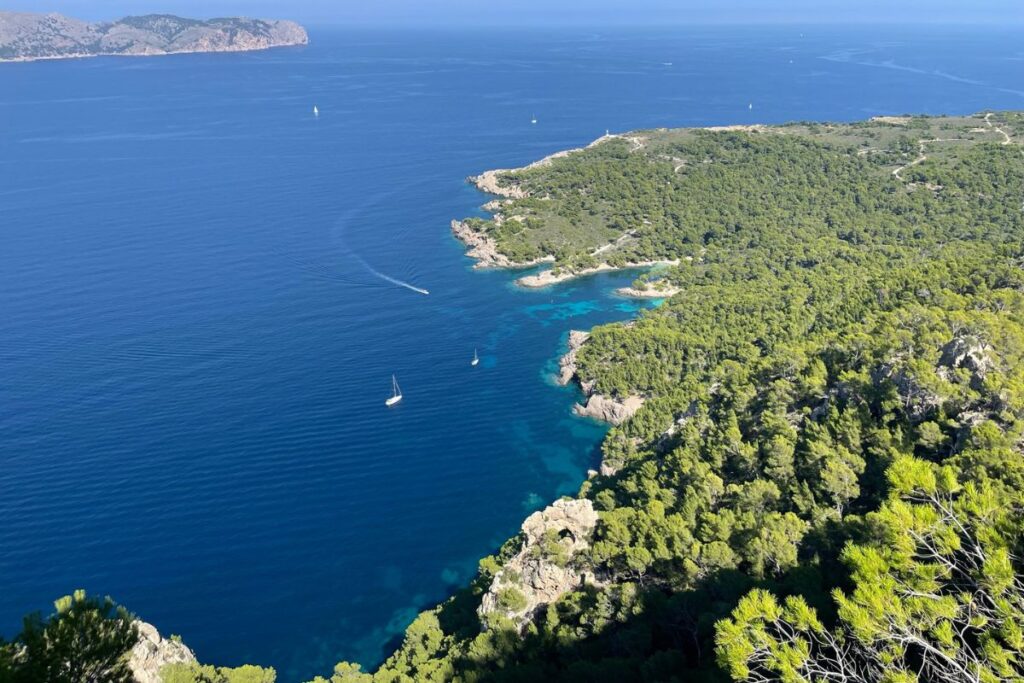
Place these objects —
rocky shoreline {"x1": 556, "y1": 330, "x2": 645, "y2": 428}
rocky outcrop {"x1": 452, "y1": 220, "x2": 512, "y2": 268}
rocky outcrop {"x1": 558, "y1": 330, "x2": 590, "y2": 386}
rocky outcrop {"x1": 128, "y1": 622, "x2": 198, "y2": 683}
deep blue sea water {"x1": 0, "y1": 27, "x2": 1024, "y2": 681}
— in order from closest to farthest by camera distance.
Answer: rocky outcrop {"x1": 128, "y1": 622, "x2": 198, "y2": 683} < deep blue sea water {"x1": 0, "y1": 27, "x2": 1024, "y2": 681} < rocky shoreline {"x1": 556, "y1": 330, "x2": 645, "y2": 428} < rocky outcrop {"x1": 558, "y1": 330, "x2": 590, "y2": 386} < rocky outcrop {"x1": 452, "y1": 220, "x2": 512, "y2": 268}

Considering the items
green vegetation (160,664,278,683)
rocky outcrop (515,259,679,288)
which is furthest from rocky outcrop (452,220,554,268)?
green vegetation (160,664,278,683)

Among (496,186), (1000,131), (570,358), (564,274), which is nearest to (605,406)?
(570,358)

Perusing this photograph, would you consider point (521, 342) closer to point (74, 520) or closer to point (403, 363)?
point (403, 363)

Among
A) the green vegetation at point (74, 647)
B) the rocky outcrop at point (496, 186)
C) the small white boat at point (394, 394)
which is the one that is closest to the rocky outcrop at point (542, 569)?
the green vegetation at point (74, 647)

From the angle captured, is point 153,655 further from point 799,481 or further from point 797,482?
point 799,481

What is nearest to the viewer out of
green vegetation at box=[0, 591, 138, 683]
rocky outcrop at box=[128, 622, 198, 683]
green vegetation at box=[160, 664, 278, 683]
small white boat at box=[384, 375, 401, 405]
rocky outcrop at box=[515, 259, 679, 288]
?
green vegetation at box=[0, 591, 138, 683]

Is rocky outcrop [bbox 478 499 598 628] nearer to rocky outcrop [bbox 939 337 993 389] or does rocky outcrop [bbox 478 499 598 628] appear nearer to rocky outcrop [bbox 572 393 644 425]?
rocky outcrop [bbox 939 337 993 389]

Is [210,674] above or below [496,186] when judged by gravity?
below
